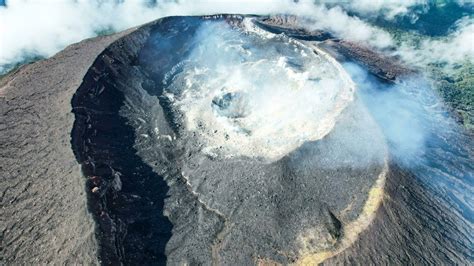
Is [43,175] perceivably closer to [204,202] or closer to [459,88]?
[204,202]

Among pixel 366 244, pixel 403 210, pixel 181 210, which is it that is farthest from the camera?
pixel 181 210

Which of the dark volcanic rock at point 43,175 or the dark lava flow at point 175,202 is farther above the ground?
the dark volcanic rock at point 43,175

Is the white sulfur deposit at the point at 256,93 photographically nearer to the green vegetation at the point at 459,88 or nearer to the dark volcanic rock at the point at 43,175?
the dark volcanic rock at the point at 43,175

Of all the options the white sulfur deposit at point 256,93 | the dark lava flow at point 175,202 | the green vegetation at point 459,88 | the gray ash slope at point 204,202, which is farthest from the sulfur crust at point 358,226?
the green vegetation at point 459,88

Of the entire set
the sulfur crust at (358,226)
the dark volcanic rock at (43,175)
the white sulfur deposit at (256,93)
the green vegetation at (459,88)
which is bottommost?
the green vegetation at (459,88)

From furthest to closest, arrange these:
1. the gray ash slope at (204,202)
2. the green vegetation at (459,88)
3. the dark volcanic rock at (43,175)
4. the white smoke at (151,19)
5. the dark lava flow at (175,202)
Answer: the white smoke at (151,19)
the green vegetation at (459,88)
the dark lava flow at (175,202)
the gray ash slope at (204,202)
the dark volcanic rock at (43,175)

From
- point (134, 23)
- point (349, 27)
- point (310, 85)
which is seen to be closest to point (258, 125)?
point (310, 85)

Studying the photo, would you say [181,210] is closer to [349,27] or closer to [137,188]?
[137,188]
